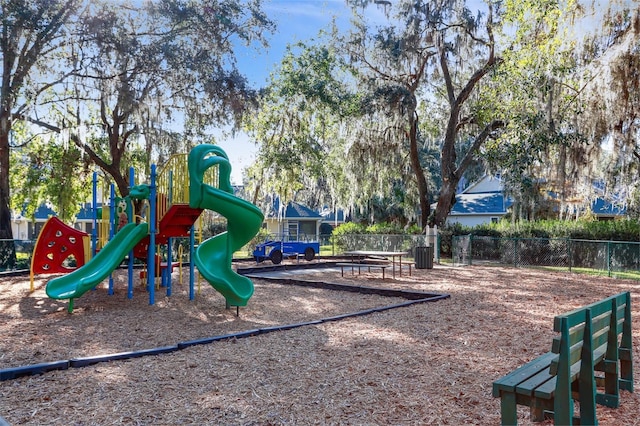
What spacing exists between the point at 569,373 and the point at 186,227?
296 inches

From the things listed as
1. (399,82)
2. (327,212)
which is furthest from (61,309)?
(327,212)

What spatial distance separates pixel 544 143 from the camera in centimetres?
1653

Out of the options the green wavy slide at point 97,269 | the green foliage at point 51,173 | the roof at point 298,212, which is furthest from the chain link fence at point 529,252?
the roof at point 298,212

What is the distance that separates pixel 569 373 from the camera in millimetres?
2783

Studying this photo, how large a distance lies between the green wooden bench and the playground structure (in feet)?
17.5

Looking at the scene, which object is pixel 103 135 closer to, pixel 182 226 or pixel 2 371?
pixel 182 226

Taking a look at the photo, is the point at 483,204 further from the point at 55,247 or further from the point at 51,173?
the point at 55,247

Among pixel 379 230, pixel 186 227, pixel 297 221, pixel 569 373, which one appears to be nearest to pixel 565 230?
pixel 379 230

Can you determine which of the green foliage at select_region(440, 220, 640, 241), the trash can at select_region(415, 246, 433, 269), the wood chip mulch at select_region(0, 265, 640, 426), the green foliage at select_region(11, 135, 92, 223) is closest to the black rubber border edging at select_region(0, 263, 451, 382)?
the wood chip mulch at select_region(0, 265, 640, 426)

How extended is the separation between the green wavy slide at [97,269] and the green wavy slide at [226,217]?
111 cm

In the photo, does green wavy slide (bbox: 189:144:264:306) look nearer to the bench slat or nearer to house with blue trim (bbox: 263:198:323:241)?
the bench slat

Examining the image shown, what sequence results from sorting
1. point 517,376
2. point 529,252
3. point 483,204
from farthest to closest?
point 483,204 → point 529,252 → point 517,376

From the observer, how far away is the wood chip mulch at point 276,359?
368 centimetres

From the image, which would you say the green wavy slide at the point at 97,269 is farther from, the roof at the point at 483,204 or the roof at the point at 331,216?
the roof at the point at 331,216
